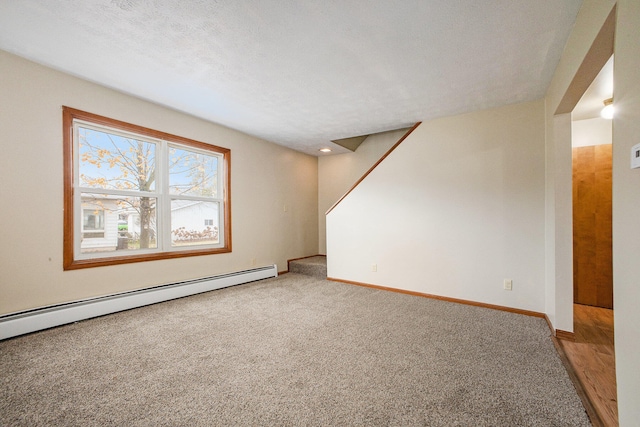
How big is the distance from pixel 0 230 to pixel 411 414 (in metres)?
3.41

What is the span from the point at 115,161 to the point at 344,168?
3.80 metres

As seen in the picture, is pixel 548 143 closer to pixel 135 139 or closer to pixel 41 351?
pixel 135 139

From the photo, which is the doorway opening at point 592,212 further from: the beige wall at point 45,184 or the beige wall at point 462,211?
the beige wall at point 45,184

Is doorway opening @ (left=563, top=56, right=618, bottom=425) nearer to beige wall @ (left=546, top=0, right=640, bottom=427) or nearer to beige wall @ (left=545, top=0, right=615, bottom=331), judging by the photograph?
beige wall @ (left=545, top=0, right=615, bottom=331)

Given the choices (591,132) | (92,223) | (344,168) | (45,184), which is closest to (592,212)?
(591,132)

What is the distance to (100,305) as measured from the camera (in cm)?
271

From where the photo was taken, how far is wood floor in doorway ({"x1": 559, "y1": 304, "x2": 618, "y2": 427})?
4.83 feet

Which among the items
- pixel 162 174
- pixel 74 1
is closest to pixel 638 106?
pixel 74 1

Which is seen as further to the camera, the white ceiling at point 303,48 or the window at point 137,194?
the window at point 137,194

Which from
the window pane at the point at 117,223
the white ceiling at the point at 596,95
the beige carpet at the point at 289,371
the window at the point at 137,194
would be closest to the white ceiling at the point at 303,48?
the white ceiling at the point at 596,95

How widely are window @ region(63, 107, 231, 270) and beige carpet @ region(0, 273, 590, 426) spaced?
2.63 feet

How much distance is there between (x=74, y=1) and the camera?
1649mm

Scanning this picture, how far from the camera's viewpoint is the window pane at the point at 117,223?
282 cm

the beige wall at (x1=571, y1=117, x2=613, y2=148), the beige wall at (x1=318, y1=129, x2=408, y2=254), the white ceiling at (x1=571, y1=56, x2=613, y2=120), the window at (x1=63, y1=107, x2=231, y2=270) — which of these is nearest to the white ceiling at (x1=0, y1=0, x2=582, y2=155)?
the white ceiling at (x1=571, y1=56, x2=613, y2=120)
